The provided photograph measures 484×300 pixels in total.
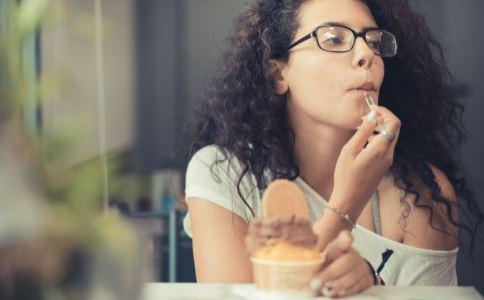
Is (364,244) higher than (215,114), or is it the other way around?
(215,114)

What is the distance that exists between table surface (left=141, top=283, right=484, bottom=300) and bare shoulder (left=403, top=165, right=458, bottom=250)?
0.20 m

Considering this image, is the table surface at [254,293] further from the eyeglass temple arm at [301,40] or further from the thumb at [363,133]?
the eyeglass temple arm at [301,40]

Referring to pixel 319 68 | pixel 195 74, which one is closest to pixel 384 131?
pixel 319 68

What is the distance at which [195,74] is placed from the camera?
105cm

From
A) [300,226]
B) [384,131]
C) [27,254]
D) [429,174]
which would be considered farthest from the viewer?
[429,174]

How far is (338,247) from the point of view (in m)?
0.68

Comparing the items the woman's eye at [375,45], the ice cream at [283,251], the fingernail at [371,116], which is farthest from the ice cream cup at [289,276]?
the woman's eye at [375,45]

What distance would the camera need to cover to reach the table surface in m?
0.70

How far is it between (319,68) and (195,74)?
0.83 ft

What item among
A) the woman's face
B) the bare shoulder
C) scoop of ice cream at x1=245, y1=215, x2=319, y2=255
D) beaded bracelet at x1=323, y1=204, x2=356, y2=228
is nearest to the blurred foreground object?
scoop of ice cream at x1=245, y1=215, x2=319, y2=255

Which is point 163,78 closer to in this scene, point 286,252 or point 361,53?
point 361,53

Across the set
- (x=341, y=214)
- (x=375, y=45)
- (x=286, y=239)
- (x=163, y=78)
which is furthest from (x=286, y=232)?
(x=163, y=78)

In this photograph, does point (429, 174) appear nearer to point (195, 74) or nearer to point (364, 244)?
point (364, 244)

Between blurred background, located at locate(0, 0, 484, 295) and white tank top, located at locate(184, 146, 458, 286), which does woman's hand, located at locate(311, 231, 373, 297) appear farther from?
blurred background, located at locate(0, 0, 484, 295)
